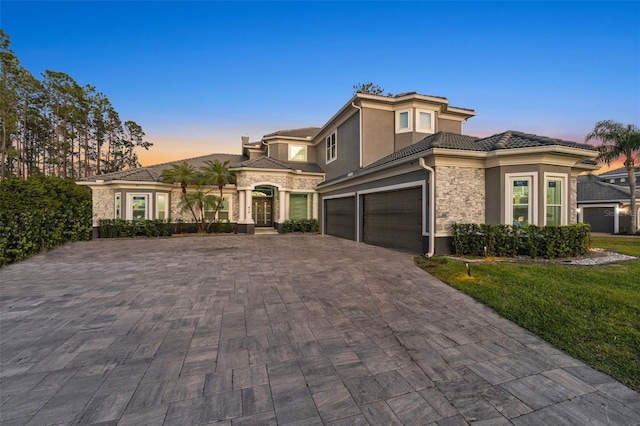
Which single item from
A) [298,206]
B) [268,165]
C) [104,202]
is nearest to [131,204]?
[104,202]

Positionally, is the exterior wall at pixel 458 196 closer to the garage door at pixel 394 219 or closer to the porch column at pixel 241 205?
the garage door at pixel 394 219

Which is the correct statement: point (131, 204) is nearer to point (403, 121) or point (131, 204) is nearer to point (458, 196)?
point (403, 121)

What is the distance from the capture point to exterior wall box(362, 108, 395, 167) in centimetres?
1430

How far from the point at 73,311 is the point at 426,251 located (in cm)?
883

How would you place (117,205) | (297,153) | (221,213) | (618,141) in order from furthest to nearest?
(297,153), (618,141), (221,213), (117,205)

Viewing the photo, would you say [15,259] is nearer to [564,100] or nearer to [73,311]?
[73,311]

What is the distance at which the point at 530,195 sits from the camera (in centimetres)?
854

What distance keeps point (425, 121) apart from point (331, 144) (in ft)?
20.3

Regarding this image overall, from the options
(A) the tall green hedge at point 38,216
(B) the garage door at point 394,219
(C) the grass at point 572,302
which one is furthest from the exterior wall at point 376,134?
(A) the tall green hedge at point 38,216

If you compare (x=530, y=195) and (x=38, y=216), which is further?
(x=38, y=216)

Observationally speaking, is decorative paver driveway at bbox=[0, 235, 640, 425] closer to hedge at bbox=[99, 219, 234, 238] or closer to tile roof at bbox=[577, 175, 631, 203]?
hedge at bbox=[99, 219, 234, 238]

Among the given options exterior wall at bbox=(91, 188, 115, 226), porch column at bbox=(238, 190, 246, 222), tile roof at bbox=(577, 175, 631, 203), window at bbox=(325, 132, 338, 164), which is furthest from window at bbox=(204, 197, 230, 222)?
tile roof at bbox=(577, 175, 631, 203)

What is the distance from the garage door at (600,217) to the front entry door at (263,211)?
87.9 feet

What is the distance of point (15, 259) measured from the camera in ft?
25.2
